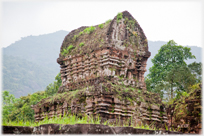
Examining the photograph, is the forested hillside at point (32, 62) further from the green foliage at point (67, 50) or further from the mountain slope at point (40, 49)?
the green foliage at point (67, 50)

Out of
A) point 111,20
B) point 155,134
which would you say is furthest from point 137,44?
point 155,134

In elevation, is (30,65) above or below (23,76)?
above

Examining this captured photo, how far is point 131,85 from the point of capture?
40.9 feet

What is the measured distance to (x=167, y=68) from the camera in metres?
23.0

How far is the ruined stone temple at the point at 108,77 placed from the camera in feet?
36.1

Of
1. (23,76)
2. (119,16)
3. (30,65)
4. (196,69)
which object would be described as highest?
(30,65)

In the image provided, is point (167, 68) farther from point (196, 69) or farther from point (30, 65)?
point (30, 65)

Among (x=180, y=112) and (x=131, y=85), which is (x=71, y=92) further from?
(x=180, y=112)

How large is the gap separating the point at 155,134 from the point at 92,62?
6784 millimetres

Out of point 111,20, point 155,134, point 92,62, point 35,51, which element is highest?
point 35,51

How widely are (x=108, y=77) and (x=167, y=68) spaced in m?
12.2

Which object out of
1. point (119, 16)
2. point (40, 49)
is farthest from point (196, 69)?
point (40, 49)

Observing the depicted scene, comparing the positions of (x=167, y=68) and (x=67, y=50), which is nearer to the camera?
(x=67, y=50)

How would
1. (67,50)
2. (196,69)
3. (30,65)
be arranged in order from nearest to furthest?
(67,50)
(196,69)
(30,65)
